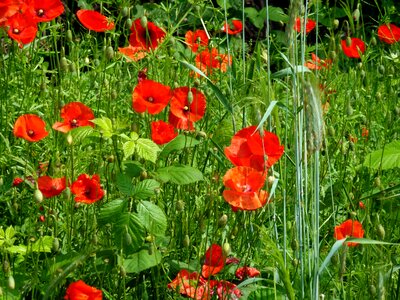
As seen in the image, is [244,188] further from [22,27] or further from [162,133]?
[22,27]

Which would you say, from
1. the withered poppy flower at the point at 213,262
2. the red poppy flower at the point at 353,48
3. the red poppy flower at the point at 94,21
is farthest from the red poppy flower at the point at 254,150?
the red poppy flower at the point at 353,48

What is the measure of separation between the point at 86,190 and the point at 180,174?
0.21 m

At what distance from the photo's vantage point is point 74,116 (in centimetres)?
232

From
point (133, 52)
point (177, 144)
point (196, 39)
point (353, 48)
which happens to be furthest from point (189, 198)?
point (353, 48)

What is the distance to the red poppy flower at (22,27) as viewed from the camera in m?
2.60

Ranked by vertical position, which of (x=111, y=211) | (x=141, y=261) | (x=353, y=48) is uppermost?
(x=111, y=211)

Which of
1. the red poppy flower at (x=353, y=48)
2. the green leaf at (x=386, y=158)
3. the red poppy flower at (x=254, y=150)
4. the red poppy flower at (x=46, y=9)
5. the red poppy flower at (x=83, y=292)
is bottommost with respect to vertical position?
the red poppy flower at (x=353, y=48)

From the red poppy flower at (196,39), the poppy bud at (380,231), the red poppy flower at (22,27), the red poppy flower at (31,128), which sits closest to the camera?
the poppy bud at (380,231)

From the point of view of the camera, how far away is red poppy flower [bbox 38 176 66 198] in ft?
6.84

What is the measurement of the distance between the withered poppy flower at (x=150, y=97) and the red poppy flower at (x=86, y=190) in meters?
0.22

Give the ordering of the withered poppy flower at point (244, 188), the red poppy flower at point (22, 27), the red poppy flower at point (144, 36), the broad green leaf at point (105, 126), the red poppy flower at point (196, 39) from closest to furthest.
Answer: the withered poppy flower at point (244, 188) → the broad green leaf at point (105, 126) → the red poppy flower at point (22, 27) → the red poppy flower at point (144, 36) → the red poppy flower at point (196, 39)

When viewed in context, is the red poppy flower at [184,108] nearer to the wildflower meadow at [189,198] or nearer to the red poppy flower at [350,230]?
the wildflower meadow at [189,198]

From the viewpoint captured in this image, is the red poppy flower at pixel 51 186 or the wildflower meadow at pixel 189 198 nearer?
the wildflower meadow at pixel 189 198

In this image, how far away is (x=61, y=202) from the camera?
260 cm
